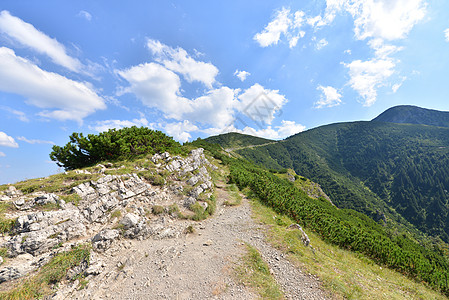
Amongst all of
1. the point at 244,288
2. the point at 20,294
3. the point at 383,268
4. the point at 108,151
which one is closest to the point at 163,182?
the point at 108,151

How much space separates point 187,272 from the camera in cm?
776

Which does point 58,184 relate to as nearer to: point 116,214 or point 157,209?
point 116,214

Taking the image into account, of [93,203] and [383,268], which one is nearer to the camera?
[93,203]

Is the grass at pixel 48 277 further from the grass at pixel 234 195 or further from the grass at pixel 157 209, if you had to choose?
the grass at pixel 234 195

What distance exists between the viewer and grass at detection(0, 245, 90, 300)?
6.22 m

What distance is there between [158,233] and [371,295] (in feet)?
39.0

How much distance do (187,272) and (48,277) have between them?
5849 mm

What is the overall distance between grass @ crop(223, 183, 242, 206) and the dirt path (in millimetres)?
6398

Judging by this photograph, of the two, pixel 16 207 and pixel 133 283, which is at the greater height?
pixel 16 207

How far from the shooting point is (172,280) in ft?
24.0

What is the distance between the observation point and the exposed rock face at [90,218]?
805 cm

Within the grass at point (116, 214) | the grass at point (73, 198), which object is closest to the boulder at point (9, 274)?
the grass at point (73, 198)

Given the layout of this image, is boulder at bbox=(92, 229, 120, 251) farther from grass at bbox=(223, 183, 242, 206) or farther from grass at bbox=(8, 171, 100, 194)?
grass at bbox=(223, 183, 242, 206)

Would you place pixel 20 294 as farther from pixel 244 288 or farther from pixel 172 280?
pixel 244 288
